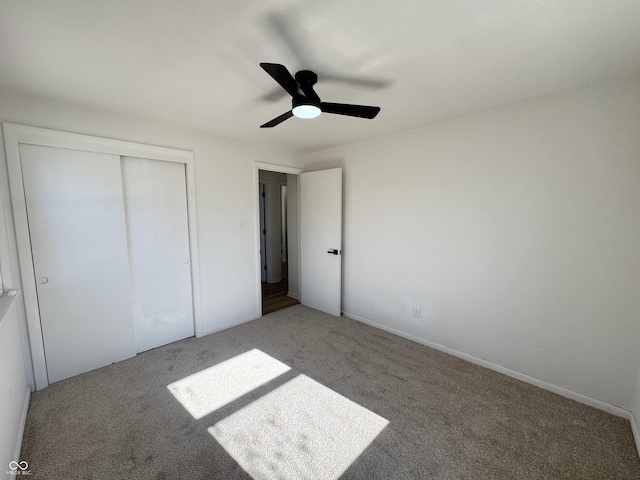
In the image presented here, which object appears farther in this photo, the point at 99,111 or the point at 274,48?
the point at 99,111

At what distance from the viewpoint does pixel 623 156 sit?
1.85m

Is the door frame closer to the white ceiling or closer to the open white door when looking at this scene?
the open white door

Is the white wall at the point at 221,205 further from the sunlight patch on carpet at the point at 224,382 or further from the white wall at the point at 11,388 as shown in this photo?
Answer: the white wall at the point at 11,388

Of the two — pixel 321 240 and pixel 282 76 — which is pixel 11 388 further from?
pixel 321 240

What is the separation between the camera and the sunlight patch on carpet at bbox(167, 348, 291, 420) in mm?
2066

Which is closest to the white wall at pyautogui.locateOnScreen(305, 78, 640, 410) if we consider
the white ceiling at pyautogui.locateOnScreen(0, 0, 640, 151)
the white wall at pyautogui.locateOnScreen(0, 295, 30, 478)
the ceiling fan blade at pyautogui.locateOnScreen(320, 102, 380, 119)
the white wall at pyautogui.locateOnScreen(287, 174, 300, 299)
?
the white ceiling at pyautogui.locateOnScreen(0, 0, 640, 151)

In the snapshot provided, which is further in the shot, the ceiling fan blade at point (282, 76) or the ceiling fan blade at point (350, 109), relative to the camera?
the ceiling fan blade at point (350, 109)

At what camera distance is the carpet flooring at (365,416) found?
5.06ft

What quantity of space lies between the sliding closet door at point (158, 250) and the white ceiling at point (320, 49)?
28.3 inches

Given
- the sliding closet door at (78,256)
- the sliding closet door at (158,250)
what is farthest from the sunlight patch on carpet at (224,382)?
the sliding closet door at (78,256)

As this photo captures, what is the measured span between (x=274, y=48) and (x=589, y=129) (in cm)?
227

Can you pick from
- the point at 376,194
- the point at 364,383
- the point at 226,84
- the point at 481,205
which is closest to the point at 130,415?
the point at 364,383

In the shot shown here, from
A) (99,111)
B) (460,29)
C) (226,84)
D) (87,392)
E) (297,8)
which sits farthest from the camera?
(99,111)

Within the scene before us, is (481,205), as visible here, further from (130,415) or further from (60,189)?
(60,189)
